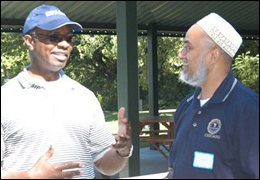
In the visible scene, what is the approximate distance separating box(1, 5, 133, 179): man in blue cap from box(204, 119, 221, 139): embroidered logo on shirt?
414 millimetres

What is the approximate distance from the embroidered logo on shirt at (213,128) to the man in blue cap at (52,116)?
0.41m

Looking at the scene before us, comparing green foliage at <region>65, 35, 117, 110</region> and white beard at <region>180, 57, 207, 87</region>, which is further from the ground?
white beard at <region>180, 57, 207, 87</region>

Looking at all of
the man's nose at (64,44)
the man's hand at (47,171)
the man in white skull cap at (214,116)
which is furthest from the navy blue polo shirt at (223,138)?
the man's nose at (64,44)

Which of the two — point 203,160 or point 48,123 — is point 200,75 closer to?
point 203,160

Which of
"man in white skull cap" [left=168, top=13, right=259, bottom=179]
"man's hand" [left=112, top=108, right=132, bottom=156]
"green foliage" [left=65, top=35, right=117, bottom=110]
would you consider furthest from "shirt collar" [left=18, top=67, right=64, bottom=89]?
"green foliage" [left=65, top=35, right=117, bottom=110]

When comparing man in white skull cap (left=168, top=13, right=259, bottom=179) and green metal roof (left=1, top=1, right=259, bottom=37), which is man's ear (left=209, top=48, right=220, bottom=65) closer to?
man in white skull cap (left=168, top=13, right=259, bottom=179)

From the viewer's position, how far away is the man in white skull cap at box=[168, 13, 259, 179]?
2.30 m

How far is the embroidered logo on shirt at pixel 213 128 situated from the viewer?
7.84ft

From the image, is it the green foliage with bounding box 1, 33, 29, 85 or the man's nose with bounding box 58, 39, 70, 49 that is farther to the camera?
the green foliage with bounding box 1, 33, 29, 85

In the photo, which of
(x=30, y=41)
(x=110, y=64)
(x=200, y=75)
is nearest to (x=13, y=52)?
(x=110, y=64)

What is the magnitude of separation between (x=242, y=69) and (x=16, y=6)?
12.0 metres

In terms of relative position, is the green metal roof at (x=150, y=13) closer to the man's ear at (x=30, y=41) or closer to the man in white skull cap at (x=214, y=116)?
the man's ear at (x=30, y=41)

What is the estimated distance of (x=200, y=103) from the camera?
266cm

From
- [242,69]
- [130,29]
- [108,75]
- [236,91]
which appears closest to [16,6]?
[130,29]
